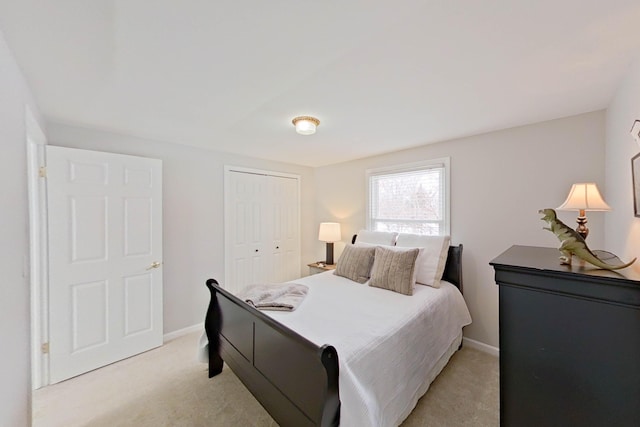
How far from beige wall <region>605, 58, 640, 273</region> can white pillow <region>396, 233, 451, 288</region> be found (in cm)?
119

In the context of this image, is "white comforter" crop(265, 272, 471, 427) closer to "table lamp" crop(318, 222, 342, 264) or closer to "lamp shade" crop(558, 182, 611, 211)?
"lamp shade" crop(558, 182, 611, 211)

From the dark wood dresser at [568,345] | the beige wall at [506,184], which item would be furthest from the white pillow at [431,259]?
the dark wood dresser at [568,345]

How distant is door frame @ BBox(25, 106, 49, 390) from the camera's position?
7.06 feet

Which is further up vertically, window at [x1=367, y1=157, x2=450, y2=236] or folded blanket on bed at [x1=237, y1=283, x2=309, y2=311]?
window at [x1=367, y1=157, x2=450, y2=236]

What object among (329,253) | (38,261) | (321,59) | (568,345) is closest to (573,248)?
(568,345)

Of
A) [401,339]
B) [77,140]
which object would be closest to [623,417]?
[401,339]

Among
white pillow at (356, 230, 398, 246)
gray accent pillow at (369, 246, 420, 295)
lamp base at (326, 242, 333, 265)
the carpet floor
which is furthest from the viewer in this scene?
lamp base at (326, 242, 333, 265)

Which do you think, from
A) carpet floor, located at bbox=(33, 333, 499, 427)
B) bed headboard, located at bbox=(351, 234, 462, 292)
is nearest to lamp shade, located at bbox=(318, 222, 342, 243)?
bed headboard, located at bbox=(351, 234, 462, 292)

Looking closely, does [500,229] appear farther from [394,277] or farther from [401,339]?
[401,339]

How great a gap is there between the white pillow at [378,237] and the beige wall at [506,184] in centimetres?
67

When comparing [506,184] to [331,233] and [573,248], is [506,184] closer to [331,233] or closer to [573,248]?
[573,248]

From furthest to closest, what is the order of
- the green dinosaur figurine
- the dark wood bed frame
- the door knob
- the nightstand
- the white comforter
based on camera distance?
1. the nightstand
2. the door knob
3. the white comforter
4. the dark wood bed frame
5. the green dinosaur figurine

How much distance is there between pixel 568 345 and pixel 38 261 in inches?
136

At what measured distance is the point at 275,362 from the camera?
1.61m
